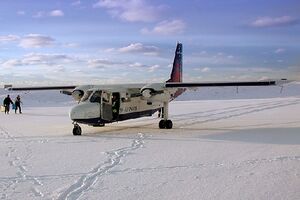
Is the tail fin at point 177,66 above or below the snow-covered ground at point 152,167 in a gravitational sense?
above

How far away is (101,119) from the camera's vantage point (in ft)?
56.1

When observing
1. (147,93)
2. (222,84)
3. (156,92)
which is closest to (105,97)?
(147,93)

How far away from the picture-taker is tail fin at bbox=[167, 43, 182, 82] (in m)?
24.7

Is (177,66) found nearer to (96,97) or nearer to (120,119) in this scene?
(120,119)

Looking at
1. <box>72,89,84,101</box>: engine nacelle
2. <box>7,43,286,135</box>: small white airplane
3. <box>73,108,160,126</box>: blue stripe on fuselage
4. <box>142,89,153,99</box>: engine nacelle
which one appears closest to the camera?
<box>73,108,160,126</box>: blue stripe on fuselage

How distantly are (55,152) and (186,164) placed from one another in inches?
173

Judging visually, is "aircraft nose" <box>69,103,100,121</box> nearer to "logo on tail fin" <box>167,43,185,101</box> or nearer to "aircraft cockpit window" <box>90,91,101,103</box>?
"aircraft cockpit window" <box>90,91,101,103</box>

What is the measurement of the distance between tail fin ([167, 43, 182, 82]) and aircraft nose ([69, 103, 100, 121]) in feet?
27.7

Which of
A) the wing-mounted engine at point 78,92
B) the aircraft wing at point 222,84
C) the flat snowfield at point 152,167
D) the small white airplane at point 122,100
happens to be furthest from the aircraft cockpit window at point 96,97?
the aircraft wing at point 222,84

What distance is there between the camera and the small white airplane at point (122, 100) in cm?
1650

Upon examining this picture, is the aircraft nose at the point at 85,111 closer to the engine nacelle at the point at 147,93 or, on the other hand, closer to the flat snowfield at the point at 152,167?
the flat snowfield at the point at 152,167

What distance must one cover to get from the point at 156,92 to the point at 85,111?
12.6 ft

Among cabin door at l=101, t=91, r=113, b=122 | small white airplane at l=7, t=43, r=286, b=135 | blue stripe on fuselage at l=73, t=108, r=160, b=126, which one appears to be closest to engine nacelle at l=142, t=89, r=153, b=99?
small white airplane at l=7, t=43, r=286, b=135

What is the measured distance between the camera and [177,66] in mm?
25281
